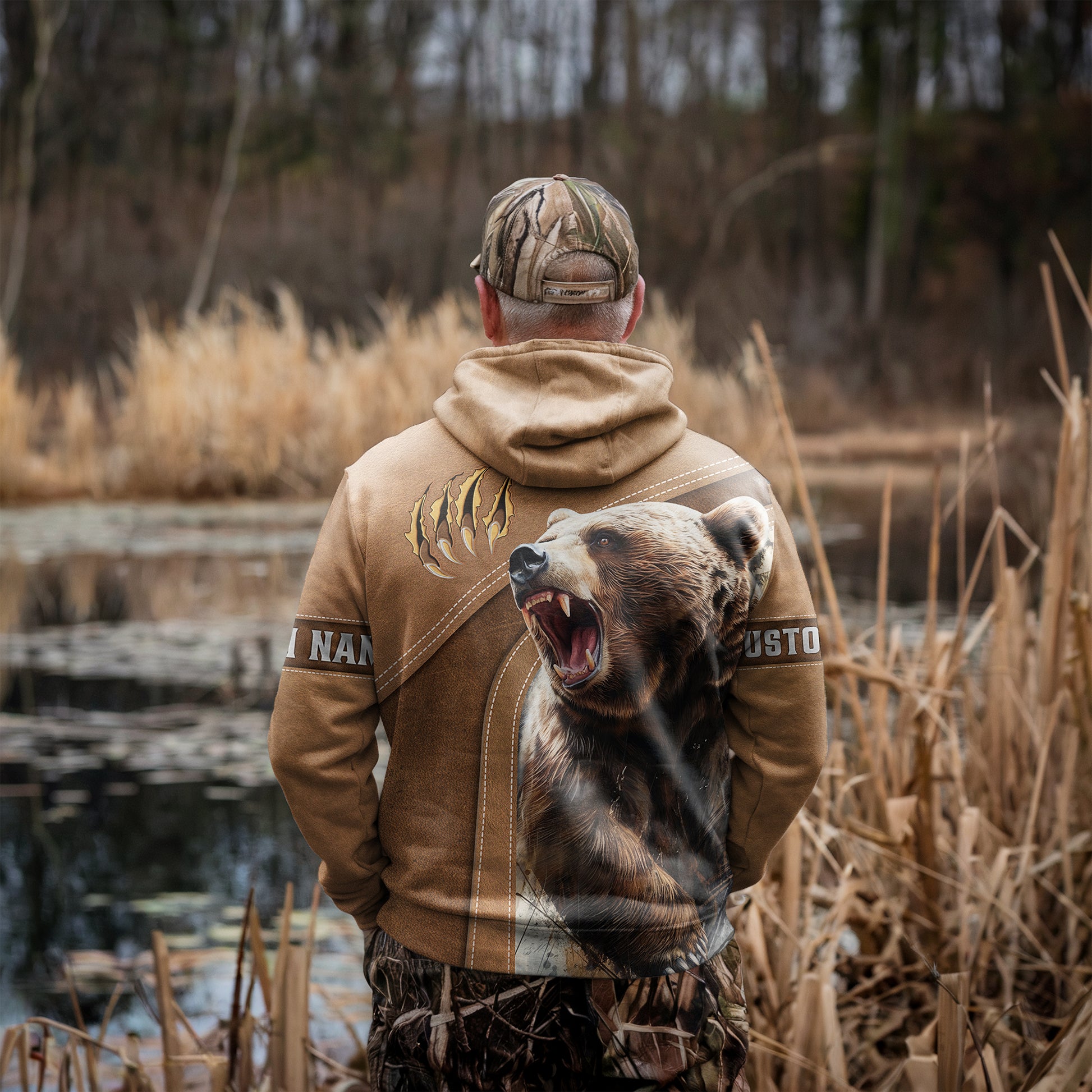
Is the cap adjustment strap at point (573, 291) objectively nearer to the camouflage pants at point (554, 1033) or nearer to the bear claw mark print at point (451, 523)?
the bear claw mark print at point (451, 523)

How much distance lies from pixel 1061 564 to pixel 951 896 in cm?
60

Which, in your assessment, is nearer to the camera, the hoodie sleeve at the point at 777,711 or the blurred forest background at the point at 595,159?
the hoodie sleeve at the point at 777,711

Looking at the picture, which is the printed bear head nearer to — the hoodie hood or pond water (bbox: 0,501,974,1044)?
the hoodie hood

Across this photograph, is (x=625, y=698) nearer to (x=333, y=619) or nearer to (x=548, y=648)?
(x=548, y=648)

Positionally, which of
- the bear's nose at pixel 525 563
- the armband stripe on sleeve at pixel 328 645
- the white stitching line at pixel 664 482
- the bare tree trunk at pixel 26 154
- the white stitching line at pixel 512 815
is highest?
the bare tree trunk at pixel 26 154

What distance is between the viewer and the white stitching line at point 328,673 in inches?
48.1

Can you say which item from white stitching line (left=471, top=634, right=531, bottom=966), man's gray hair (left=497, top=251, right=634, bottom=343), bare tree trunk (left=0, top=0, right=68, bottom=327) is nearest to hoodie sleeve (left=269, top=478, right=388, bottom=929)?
white stitching line (left=471, top=634, right=531, bottom=966)

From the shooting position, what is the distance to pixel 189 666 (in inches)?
176

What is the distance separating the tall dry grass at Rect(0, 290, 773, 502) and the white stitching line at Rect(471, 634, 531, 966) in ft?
19.4

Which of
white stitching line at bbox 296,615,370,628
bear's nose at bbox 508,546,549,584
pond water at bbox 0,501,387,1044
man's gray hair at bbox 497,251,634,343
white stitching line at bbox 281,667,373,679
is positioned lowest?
pond water at bbox 0,501,387,1044

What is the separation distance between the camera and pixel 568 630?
1.21m

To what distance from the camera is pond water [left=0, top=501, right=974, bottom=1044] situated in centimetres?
261

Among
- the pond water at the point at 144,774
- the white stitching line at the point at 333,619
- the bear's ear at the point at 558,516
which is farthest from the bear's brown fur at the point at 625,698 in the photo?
the pond water at the point at 144,774

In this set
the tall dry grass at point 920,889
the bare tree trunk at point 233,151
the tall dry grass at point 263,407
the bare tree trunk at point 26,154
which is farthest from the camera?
the bare tree trunk at point 233,151
